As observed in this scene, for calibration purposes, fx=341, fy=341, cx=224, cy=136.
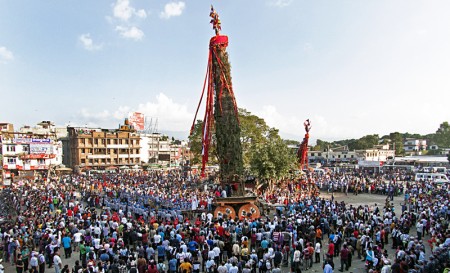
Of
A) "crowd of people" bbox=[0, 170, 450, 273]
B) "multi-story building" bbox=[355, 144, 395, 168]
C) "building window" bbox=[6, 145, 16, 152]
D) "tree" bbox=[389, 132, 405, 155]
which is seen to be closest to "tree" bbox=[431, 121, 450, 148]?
"tree" bbox=[389, 132, 405, 155]

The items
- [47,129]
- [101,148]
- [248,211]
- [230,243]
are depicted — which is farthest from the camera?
[47,129]

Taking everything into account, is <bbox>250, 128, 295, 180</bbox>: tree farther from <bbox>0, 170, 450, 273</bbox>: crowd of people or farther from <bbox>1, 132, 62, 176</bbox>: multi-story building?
<bbox>1, 132, 62, 176</bbox>: multi-story building

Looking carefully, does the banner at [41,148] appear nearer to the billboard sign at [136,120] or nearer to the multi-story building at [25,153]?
the multi-story building at [25,153]

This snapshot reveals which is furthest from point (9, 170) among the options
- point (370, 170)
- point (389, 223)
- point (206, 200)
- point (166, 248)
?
point (370, 170)

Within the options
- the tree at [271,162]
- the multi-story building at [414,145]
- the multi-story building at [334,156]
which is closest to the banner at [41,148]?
the tree at [271,162]

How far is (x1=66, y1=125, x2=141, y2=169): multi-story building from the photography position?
6469cm

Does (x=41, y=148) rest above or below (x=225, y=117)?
below

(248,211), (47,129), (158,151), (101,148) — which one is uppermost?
→ (47,129)

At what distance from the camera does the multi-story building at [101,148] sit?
6469 centimetres

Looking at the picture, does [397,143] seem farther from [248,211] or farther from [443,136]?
[248,211]

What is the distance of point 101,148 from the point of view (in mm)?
66688

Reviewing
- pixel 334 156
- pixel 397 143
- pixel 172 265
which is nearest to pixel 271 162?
pixel 172 265

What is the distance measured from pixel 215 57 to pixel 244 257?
13.7 metres

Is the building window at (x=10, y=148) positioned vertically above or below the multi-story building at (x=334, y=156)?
above
